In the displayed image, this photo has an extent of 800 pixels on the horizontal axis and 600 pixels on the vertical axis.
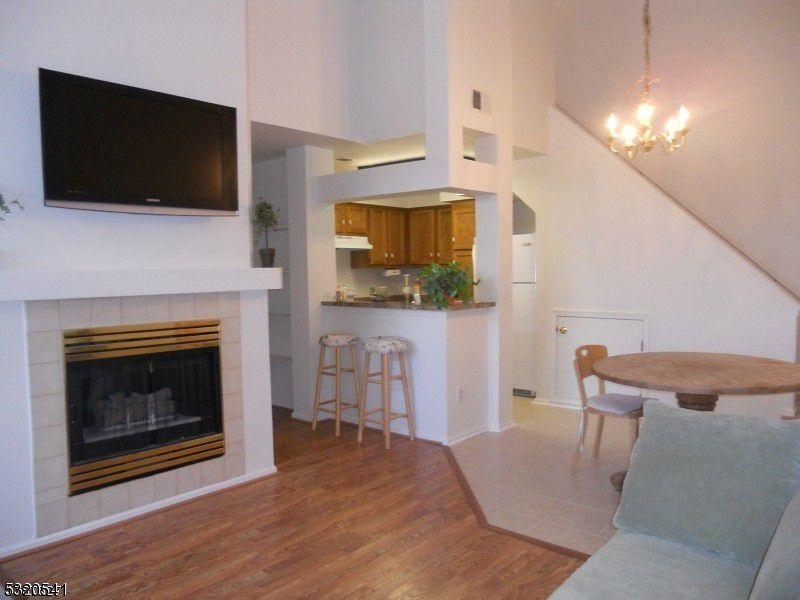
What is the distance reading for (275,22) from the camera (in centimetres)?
467

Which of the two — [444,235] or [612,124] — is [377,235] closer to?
[444,235]

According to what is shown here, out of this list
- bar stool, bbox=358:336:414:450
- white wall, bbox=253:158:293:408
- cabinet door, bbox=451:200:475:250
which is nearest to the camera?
bar stool, bbox=358:336:414:450

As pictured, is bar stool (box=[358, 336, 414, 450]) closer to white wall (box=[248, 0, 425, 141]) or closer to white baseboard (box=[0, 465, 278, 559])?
white baseboard (box=[0, 465, 278, 559])

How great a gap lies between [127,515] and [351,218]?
4563 millimetres

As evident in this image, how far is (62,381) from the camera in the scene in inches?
127

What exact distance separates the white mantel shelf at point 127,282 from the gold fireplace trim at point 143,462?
0.95 m

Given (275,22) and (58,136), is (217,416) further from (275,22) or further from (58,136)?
(275,22)

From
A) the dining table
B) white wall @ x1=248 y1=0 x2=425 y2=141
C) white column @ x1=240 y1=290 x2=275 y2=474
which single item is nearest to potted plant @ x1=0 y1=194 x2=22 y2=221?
white column @ x1=240 y1=290 x2=275 y2=474

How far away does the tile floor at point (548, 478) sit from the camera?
3330 mm

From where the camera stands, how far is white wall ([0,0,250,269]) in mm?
3102

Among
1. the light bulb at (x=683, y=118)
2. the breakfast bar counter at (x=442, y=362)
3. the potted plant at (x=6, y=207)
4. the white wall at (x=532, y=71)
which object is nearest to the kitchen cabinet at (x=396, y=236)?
the white wall at (x=532, y=71)

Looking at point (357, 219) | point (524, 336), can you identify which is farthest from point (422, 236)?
point (524, 336)

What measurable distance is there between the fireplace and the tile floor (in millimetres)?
1842

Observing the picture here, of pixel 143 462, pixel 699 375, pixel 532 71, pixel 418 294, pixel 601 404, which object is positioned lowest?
pixel 143 462
